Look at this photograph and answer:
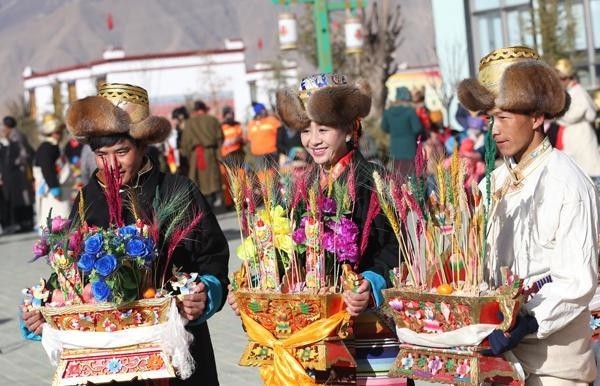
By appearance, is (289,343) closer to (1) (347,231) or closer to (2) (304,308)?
(2) (304,308)

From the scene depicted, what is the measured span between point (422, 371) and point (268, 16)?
119404 mm

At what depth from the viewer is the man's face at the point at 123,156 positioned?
16.0 ft

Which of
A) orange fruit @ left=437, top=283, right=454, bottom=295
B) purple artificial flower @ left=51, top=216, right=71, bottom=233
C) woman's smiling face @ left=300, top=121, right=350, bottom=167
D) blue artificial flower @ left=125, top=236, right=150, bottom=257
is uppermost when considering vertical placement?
woman's smiling face @ left=300, top=121, right=350, bottom=167

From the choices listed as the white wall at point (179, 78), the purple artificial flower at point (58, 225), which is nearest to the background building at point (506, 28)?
the purple artificial flower at point (58, 225)

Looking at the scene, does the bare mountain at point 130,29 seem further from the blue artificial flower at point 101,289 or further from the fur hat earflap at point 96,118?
the blue artificial flower at point 101,289

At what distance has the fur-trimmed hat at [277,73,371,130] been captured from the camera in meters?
4.86

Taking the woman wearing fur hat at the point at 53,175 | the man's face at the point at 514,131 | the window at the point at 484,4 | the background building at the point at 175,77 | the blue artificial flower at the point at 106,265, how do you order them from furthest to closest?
the background building at the point at 175,77, the window at the point at 484,4, the woman wearing fur hat at the point at 53,175, the man's face at the point at 514,131, the blue artificial flower at the point at 106,265

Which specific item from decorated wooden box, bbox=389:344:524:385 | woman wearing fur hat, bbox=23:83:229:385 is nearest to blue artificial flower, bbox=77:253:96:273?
woman wearing fur hat, bbox=23:83:229:385

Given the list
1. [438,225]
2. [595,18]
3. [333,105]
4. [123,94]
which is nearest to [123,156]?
[123,94]

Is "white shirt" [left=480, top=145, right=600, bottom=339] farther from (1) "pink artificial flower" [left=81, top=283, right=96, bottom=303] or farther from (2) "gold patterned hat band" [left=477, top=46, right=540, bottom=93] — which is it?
(1) "pink artificial flower" [left=81, top=283, right=96, bottom=303]

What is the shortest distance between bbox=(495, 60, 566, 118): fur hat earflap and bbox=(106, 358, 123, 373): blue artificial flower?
1.54 m

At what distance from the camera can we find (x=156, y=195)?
4723 mm

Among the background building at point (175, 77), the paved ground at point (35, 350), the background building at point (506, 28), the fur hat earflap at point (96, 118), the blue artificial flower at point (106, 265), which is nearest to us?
the blue artificial flower at point (106, 265)

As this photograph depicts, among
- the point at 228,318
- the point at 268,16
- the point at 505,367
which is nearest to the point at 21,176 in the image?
the point at 228,318
